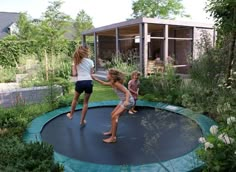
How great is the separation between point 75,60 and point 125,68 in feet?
11.6

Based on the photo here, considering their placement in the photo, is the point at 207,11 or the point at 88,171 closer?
the point at 88,171

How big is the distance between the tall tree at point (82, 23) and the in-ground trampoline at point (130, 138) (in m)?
18.0

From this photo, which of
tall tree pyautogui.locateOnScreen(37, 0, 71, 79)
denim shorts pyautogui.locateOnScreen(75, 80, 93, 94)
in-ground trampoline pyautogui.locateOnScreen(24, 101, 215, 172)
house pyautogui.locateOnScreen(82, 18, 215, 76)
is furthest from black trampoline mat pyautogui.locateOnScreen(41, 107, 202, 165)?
tall tree pyautogui.locateOnScreen(37, 0, 71, 79)

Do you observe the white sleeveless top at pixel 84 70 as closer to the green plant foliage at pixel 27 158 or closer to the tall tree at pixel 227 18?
the green plant foliage at pixel 27 158

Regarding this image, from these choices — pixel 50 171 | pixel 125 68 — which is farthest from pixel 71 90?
pixel 50 171

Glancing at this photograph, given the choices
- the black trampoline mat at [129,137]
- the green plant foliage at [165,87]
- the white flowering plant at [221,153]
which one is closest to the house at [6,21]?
the green plant foliage at [165,87]

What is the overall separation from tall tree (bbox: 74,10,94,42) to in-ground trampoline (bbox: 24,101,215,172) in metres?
18.0

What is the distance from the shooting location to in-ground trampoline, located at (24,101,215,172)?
240cm

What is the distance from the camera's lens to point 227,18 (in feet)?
14.6

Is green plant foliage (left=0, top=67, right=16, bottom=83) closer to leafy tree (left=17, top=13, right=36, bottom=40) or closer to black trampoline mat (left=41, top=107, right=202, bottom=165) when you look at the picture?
black trampoline mat (left=41, top=107, right=202, bottom=165)

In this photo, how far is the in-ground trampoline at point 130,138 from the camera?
240cm

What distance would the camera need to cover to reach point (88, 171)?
2.26 meters

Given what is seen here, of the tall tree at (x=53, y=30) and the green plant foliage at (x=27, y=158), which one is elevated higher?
the tall tree at (x=53, y=30)

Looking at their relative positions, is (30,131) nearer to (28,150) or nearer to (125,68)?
(28,150)
